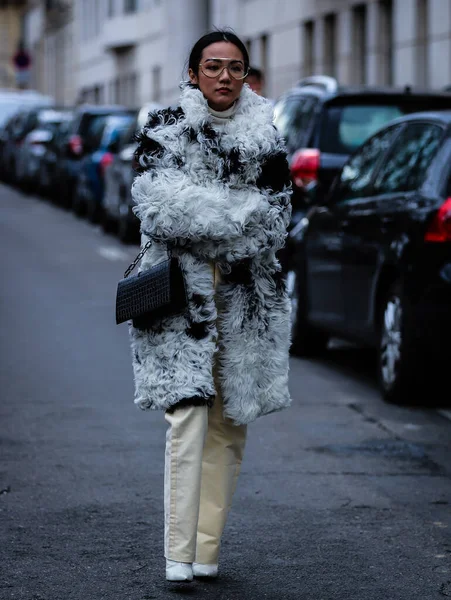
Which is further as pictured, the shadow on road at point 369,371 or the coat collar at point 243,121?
the shadow on road at point 369,371

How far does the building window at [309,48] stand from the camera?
3566cm

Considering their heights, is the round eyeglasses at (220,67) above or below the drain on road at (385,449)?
above

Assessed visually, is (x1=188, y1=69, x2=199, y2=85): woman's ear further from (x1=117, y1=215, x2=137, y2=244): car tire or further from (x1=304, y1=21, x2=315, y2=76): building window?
(x1=304, y1=21, x2=315, y2=76): building window

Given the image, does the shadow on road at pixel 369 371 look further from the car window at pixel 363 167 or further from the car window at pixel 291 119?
the car window at pixel 291 119

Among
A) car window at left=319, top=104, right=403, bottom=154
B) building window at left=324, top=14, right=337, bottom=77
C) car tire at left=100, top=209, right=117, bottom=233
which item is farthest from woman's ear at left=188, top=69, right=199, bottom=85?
building window at left=324, top=14, right=337, bottom=77

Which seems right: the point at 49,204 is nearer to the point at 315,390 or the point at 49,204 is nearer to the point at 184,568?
the point at 315,390

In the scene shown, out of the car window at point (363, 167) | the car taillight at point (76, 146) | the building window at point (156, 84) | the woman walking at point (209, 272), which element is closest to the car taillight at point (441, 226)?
the car window at point (363, 167)

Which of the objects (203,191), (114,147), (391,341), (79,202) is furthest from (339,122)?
(79,202)

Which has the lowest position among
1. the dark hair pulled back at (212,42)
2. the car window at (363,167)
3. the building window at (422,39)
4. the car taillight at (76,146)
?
the car taillight at (76,146)

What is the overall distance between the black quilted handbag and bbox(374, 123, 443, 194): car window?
409cm

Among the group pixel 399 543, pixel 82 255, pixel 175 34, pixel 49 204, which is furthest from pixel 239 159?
pixel 175 34

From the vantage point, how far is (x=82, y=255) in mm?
20000

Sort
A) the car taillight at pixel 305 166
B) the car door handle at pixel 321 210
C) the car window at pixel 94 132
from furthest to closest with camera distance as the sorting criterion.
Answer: the car window at pixel 94 132 → the car taillight at pixel 305 166 → the car door handle at pixel 321 210

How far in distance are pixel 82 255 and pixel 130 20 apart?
3936 centimetres
